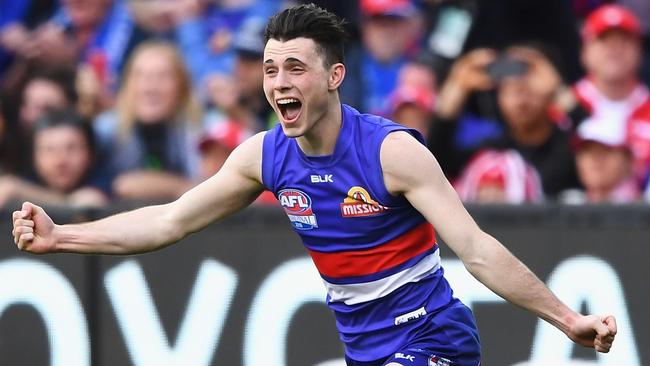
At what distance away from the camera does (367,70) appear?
934 cm

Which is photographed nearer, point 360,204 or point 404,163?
point 404,163

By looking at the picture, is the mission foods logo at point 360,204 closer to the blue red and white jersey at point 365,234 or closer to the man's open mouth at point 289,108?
the blue red and white jersey at point 365,234

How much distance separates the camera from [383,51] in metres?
9.31

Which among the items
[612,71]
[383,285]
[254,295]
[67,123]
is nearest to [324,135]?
[383,285]

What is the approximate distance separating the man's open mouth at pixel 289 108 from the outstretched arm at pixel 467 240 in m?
0.43

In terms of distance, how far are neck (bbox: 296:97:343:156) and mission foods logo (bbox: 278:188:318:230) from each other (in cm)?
18

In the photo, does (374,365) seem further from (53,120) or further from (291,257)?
(53,120)

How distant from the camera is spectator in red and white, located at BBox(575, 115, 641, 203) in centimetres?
784

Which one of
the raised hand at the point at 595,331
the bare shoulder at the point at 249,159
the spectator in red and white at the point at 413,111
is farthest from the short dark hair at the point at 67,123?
the raised hand at the point at 595,331

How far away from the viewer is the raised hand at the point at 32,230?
5.10 metres

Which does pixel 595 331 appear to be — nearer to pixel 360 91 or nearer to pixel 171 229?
pixel 171 229

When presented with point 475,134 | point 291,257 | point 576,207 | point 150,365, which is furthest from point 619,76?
point 150,365

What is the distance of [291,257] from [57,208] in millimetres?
1458

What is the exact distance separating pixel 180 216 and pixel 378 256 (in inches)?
36.0
